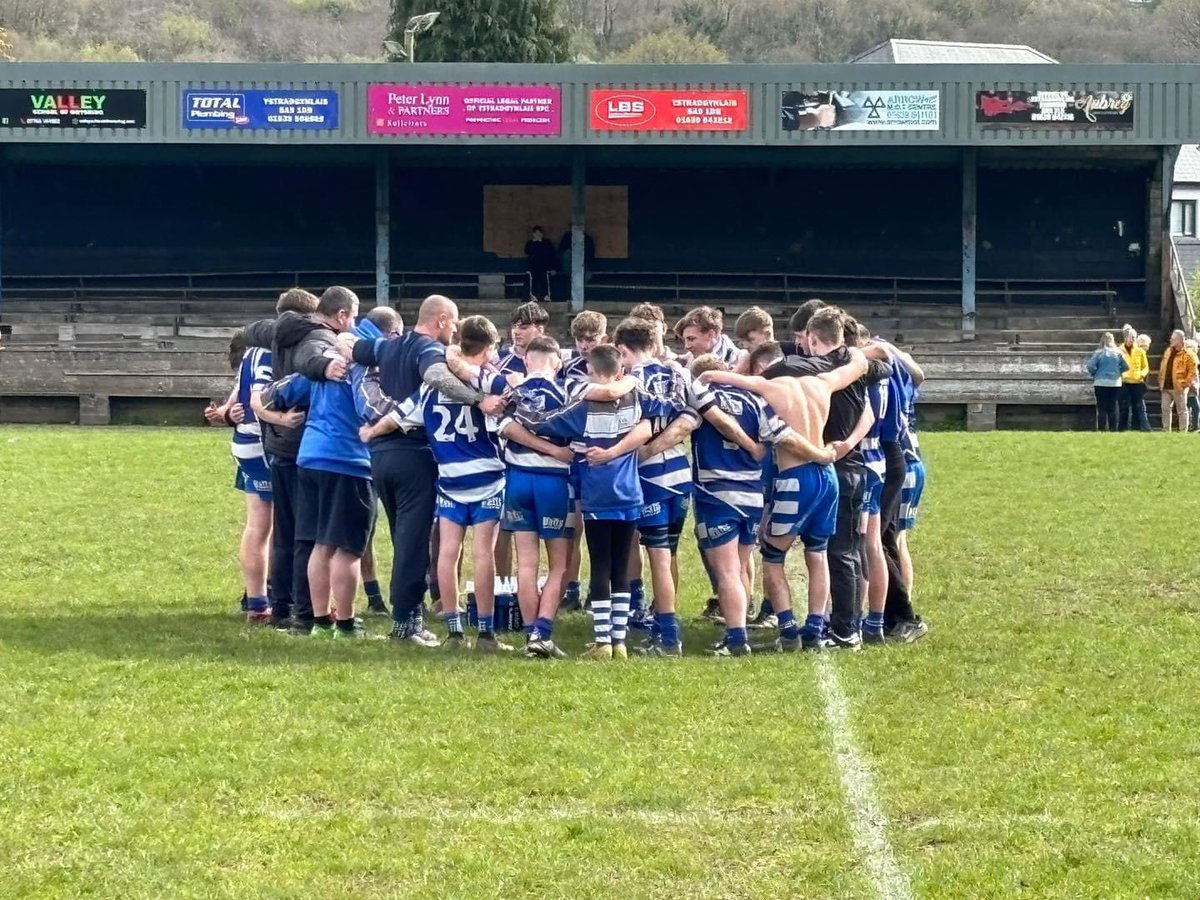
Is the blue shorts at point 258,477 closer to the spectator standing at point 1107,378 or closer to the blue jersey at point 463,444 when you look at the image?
the blue jersey at point 463,444

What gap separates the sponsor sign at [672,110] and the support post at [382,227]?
12.4 ft

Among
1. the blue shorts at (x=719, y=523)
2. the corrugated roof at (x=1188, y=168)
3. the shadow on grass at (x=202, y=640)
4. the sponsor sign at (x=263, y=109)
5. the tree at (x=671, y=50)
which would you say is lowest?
the shadow on grass at (x=202, y=640)

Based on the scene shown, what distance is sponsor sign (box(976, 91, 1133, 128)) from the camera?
28203mm

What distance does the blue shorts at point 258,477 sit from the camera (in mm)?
10094

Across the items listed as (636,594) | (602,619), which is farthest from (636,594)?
(602,619)

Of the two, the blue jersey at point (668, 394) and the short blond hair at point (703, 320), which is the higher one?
the short blond hair at point (703, 320)

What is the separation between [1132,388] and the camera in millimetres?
23641

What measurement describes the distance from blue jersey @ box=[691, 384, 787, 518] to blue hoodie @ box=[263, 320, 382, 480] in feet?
5.86

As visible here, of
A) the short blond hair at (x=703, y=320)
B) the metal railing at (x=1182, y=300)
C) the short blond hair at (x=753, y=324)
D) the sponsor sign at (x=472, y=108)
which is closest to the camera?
the short blond hair at (x=753, y=324)

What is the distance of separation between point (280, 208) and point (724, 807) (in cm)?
2684

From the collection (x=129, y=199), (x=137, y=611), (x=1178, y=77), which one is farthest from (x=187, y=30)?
(x=137, y=611)

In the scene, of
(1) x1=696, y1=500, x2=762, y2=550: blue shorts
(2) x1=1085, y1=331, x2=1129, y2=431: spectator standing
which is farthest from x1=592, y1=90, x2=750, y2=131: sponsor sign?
(1) x1=696, y1=500, x2=762, y2=550: blue shorts

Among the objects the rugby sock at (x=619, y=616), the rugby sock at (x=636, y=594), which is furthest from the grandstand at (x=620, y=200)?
the rugby sock at (x=619, y=616)

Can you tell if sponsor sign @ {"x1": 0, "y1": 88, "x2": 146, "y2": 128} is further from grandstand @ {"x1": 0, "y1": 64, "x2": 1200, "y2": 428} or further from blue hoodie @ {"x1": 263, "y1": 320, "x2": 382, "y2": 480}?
blue hoodie @ {"x1": 263, "y1": 320, "x2": 382, "y2": 480}
